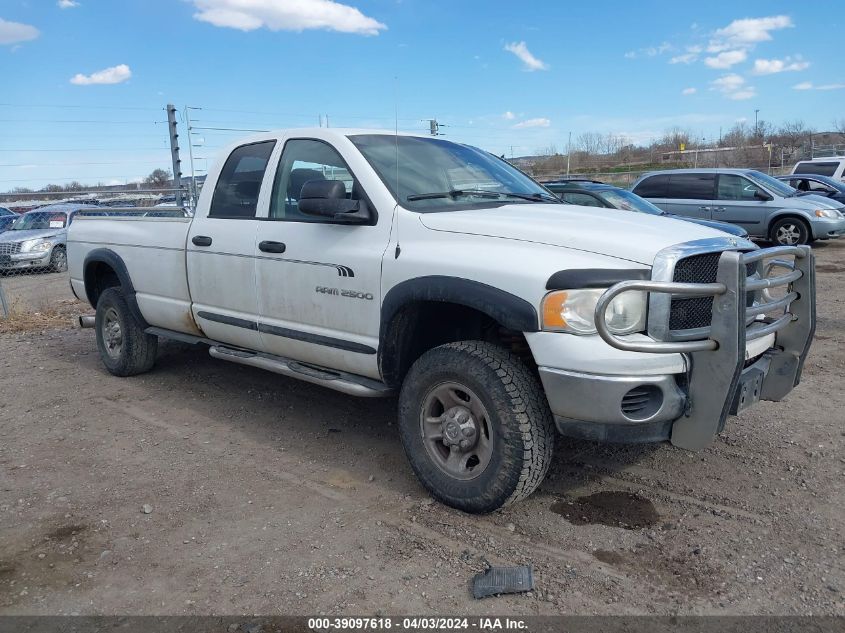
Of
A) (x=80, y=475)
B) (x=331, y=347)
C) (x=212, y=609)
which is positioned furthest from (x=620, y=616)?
(x=80, y=475)

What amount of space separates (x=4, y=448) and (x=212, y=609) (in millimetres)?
2775

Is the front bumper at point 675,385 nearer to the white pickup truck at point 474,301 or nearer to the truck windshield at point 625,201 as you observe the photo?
the white pickup truck at point 474,301

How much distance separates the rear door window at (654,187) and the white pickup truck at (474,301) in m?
10.9

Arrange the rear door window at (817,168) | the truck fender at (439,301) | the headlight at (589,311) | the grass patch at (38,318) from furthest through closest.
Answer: the rear door window at (817,168) < the grass patch at (38,318) < the truck fender at (439,301) < the headlight at (589,311)

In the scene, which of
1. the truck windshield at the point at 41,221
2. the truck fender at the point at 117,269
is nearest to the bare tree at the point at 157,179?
the truck windshield at the point at 41,221

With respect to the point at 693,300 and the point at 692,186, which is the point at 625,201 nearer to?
the point at 692,186

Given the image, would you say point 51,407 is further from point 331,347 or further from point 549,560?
point 549,560

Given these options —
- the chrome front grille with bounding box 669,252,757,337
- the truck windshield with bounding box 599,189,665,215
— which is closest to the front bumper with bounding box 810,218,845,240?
the truck windshield with bounding box 599,189,665,215

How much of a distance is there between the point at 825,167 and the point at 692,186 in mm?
9259

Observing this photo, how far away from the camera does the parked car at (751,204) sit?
14.0 meters

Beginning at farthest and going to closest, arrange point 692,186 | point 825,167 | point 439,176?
point 825,167 < point 692,186 < point 439,176

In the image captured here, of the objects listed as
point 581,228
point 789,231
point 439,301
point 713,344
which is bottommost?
point 789,231

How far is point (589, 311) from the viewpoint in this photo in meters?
3.13

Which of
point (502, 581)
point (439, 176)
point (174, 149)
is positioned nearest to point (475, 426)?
point (502, 581)
